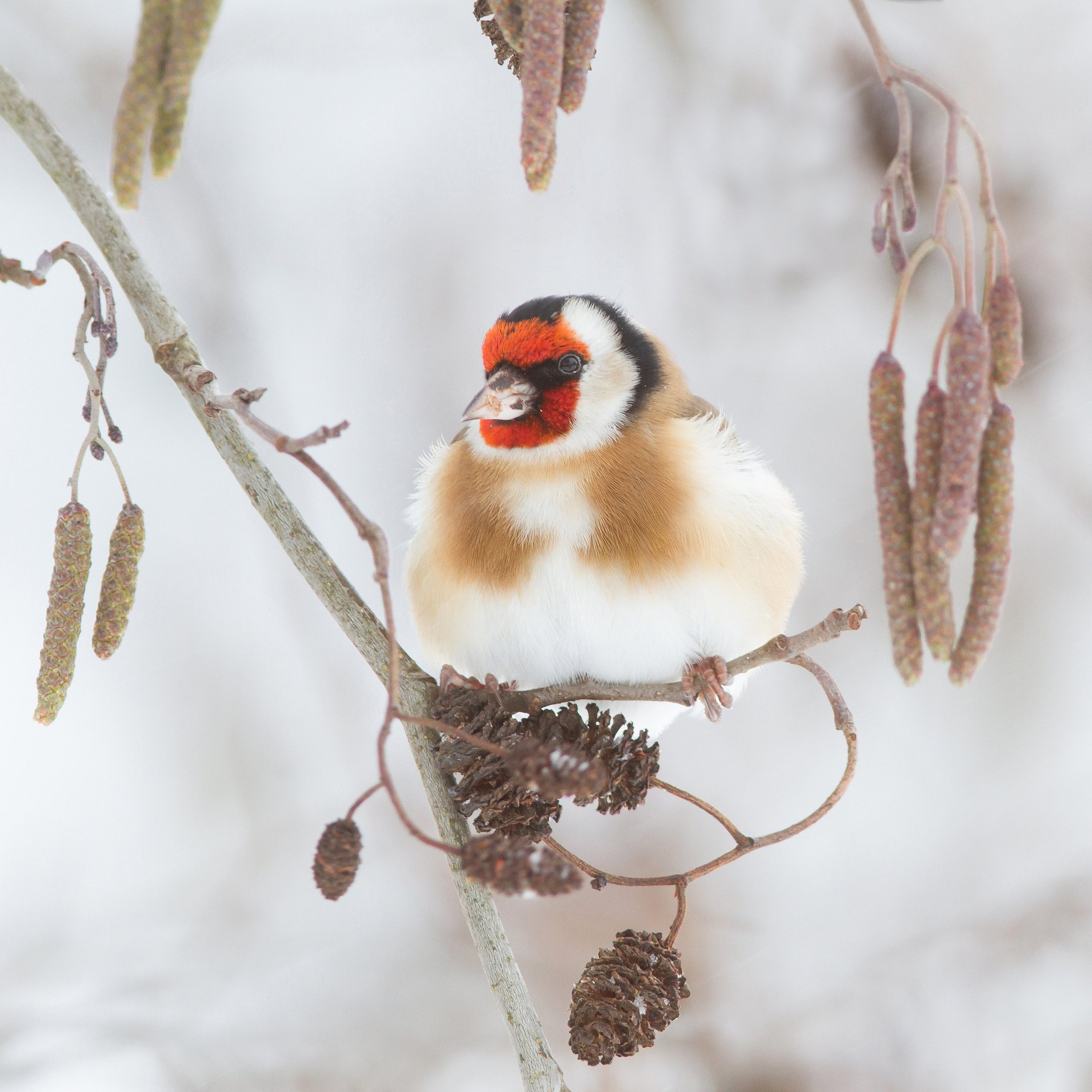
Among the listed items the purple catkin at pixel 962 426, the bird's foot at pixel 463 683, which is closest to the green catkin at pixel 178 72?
the purple catkin at pixel 962 426

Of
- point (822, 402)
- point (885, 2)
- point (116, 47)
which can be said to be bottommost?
point (822, 402)

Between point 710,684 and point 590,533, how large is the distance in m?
0.28

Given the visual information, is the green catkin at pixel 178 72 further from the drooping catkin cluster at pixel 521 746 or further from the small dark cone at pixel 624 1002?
the small dark cone at pixel 624 1002

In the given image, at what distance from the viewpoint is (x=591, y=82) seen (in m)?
2.83

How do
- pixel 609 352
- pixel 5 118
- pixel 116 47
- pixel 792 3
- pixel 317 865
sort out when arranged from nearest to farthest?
pixel 317 865
pixel 5 118
pixel 609 352
pixel 792 3
pixel 116 47

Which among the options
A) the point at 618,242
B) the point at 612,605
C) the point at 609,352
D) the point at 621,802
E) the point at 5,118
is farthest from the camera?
the point at 618,242

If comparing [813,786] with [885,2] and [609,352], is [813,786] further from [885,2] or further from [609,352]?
[885,2]

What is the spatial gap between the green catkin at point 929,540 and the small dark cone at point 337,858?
495 mm

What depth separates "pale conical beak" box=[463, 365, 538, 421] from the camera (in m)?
1.60

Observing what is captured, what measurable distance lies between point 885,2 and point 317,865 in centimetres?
250

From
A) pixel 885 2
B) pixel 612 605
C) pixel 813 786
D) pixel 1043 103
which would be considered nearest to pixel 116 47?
pixel 885 2

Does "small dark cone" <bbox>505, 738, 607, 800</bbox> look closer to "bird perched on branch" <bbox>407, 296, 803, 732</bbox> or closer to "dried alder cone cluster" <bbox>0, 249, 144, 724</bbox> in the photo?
"dried alder cone cluster" <bbox>0, 249, 144, 724</bbox>

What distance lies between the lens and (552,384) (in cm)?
171

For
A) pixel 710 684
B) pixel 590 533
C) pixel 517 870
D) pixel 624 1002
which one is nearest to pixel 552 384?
pixel 590 533
